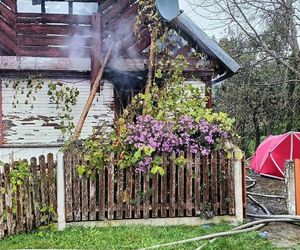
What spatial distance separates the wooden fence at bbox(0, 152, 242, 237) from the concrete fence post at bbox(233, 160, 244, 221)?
0.03 meters

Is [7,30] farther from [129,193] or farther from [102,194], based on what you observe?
[129,193]

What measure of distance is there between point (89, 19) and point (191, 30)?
239cm

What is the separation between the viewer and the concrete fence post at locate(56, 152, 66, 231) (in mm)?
6531

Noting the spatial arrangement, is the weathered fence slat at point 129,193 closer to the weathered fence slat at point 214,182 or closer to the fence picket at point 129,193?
the fence picket at point 129,193

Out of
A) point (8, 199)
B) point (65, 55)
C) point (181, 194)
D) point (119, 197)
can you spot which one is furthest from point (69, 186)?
point (65, 55)

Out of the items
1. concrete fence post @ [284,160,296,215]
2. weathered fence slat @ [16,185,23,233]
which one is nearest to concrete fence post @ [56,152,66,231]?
weathered fence slat @ [16,185,23,233]

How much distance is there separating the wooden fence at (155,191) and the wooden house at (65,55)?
3.65 meters

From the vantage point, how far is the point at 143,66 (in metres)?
10.1

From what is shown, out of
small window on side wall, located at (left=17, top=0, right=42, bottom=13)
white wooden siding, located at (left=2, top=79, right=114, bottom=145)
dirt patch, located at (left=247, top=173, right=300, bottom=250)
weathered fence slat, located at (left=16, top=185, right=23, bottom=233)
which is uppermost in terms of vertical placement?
small window on side wall, located at (left=17, top=0, right=42, bottom=13)

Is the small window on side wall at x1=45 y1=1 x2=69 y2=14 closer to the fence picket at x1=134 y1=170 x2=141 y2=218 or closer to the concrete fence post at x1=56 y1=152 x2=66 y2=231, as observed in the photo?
the concrete fence post at x1=56 y1=152 x2=66 y2=231

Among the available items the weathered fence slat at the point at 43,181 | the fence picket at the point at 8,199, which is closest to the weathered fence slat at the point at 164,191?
the weathered fence slat at the point at 43,181

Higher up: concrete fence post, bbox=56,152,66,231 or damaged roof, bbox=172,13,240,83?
damaged roof, bbox=172,13,240,83

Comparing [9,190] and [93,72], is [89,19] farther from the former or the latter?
[9,190]

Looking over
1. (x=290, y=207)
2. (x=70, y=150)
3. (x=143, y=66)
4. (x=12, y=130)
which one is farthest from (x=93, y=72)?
(x=290, y=207)
